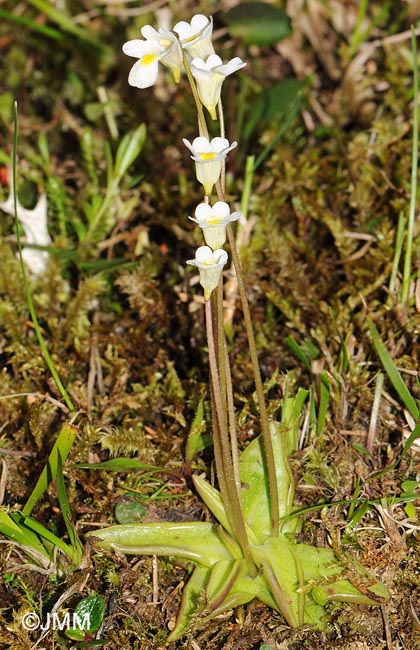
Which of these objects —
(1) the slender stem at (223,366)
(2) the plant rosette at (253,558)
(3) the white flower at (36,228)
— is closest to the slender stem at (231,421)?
(1) the slender stem at (223,366)

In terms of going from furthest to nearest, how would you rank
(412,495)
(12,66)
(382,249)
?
(12,66), (382,249), (412,495)

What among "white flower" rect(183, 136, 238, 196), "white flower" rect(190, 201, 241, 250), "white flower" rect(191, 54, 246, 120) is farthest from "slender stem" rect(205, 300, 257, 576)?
"white flower" rect(191, 54, 246, 120)

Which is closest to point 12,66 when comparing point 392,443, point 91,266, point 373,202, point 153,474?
point 91,266

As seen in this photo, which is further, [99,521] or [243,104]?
[243,104]

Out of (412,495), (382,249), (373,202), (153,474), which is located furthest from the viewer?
(373,202)

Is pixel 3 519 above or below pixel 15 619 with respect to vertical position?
above

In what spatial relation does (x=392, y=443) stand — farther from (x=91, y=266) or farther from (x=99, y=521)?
(x=91, y=266)

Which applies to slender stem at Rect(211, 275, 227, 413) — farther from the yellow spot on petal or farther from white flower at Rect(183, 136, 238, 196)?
the yellow spot on petal
